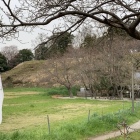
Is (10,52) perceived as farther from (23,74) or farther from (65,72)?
(65,72)

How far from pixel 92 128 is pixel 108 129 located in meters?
0.95

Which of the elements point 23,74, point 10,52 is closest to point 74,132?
point 23,74

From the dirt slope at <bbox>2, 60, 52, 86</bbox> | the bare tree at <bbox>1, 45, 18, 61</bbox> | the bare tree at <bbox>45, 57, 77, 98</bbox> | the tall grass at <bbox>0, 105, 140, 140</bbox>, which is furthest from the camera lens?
the bare tree at <bbox>1, 45, 18, 61</bbox>

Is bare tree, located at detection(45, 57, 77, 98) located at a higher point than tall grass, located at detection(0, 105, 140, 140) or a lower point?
higher

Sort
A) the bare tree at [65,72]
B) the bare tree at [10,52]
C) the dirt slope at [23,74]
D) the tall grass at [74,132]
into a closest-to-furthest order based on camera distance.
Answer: the tall grass at [74,132], the bare tree at [65,72], the dirt slope at [23,74], the bare tree at [10,52]

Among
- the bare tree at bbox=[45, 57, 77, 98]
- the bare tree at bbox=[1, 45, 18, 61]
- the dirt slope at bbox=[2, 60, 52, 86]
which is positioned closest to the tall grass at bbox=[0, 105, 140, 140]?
the bare tree at bbox=[45, 57, 77, 98]

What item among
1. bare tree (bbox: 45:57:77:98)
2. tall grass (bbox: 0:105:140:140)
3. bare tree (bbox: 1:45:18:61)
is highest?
bare tree (bbox: 1:45:18:61)

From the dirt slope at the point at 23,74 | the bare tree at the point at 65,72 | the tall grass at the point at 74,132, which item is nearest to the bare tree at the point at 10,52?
the dirt slope at the point at 23,74

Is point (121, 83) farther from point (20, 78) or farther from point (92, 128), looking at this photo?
point (20, 78)

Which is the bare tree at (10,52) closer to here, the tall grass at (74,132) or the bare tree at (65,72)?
the bare tree at (65,72)

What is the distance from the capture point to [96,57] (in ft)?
158

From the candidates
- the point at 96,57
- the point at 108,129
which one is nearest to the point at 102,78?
the point at 96,57

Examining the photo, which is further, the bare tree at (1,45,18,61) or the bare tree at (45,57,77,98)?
the bare tree at (1,45,18,61)

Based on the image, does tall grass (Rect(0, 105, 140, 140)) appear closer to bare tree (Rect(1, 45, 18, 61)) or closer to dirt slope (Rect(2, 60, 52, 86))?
dirt slope (Rect(2, 60, 52, 86))
